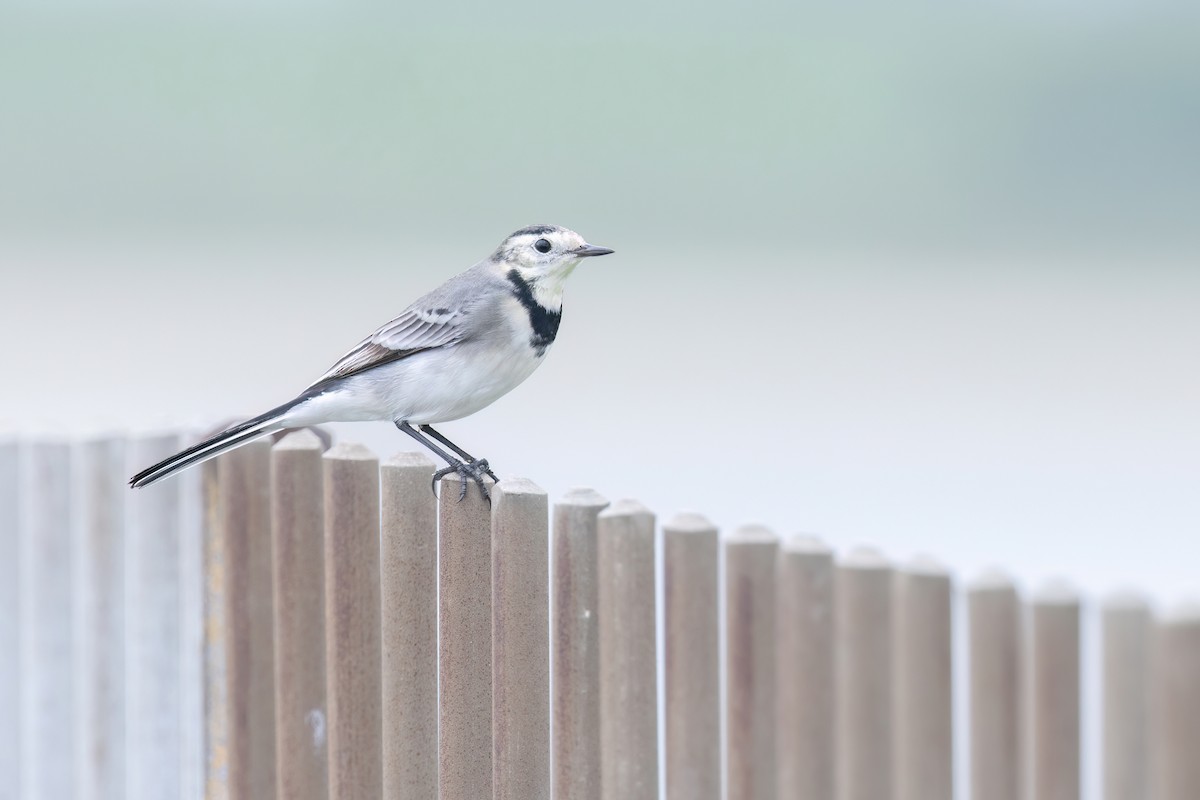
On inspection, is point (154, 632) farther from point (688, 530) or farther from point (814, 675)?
point (814, 675)

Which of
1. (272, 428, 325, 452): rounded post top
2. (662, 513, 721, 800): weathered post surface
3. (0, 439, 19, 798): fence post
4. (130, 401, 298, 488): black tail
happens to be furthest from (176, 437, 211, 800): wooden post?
(662, 513, 721, 800): weathered post surface

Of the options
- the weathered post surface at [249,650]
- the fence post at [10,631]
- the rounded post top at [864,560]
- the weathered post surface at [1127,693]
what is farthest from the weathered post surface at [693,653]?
the fence post at [10,631]

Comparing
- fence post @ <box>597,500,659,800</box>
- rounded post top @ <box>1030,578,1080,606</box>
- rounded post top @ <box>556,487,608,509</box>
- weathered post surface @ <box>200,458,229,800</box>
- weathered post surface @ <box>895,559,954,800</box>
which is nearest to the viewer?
rounded post top @ <box>1030,578,1080,606</box>

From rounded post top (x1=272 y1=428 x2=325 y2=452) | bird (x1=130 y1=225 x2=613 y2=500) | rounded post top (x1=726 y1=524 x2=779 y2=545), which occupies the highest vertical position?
bird (x1=130 y1=225 x2=613 y2=500)

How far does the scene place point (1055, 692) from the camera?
2.18 metres

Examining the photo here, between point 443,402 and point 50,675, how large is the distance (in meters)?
1.64

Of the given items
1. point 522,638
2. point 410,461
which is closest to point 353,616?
point 410,461

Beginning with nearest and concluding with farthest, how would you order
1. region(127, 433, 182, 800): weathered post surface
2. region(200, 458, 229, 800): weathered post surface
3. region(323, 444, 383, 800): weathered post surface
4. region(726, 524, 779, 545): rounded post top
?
region(726, 524, 779, 545): rounded post top → region(323, 444, 383, 800): weathered post surface → region(200, 458, 229, 800): weathered post surface → region(127, 433, 182, 800): weathered post surface

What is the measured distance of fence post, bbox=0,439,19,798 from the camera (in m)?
4.55

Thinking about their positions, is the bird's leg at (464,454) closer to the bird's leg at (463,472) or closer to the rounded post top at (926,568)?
the bird's leg at (463,472)

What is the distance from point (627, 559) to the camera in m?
2.78

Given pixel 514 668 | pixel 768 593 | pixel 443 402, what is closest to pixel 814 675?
pixel 768 593

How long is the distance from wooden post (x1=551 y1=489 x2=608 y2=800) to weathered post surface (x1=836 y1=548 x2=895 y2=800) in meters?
0.70

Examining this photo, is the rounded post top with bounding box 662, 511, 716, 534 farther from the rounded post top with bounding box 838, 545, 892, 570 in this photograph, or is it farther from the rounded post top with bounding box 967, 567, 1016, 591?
the rounded post top with bounding box 967, 567, 1016, 591
